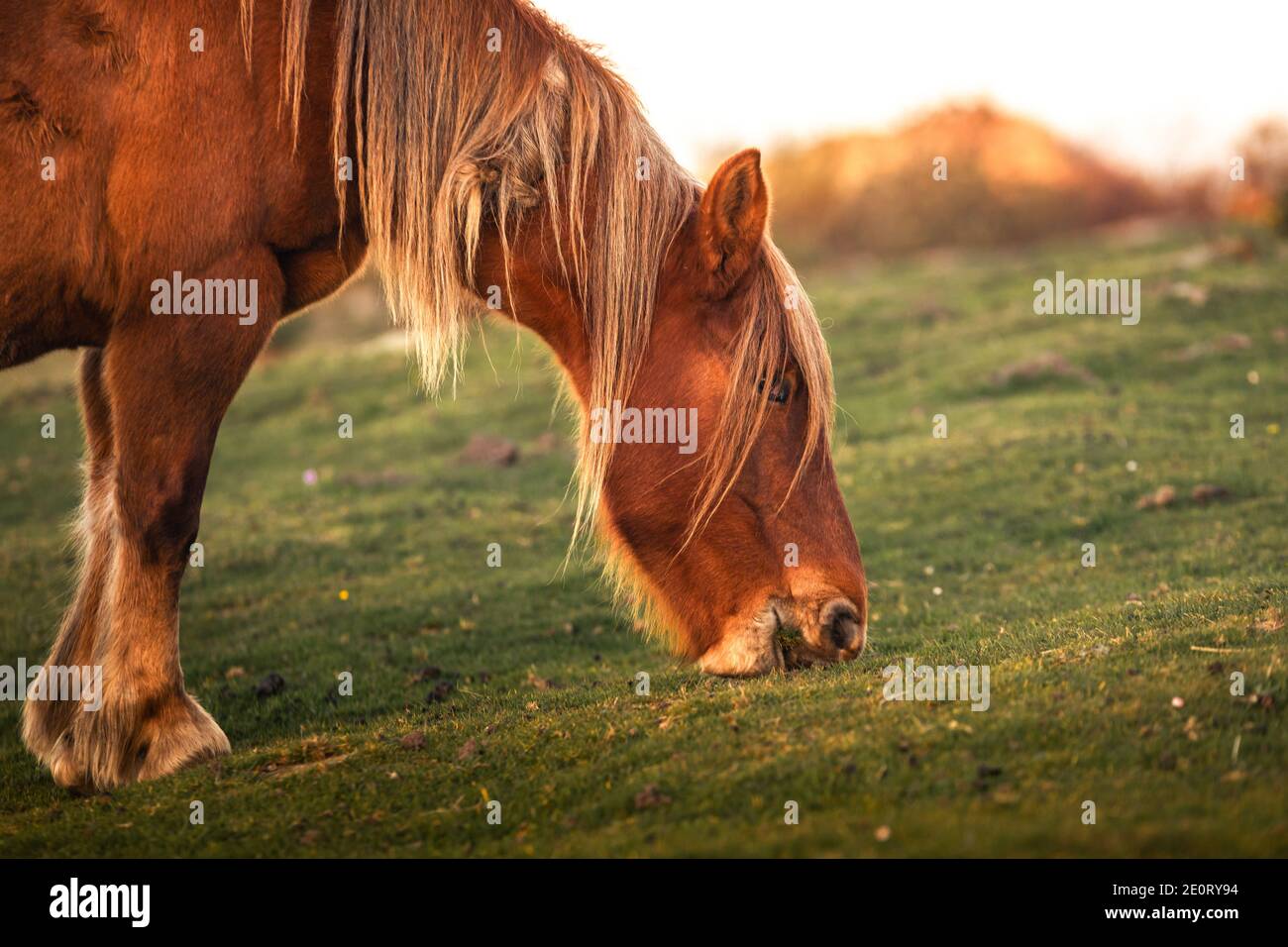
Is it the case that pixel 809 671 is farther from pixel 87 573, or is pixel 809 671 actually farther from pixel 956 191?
pixel 956 191

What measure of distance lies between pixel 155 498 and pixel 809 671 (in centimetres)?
283

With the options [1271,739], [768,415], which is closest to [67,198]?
[768,415]

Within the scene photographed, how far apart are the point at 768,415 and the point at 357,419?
12.2 m

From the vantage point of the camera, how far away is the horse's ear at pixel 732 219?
448 cm

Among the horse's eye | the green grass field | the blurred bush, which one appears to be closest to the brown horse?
the horse's eye

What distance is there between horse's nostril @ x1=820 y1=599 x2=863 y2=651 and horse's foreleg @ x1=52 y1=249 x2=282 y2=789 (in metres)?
2.60

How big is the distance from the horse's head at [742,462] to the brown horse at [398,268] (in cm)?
Answer: 1

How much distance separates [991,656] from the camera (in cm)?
529

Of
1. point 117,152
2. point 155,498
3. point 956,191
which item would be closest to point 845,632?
point 155,498

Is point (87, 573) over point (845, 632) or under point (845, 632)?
over

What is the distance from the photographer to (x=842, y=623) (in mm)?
4645

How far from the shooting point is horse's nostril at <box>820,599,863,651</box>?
4617 mm

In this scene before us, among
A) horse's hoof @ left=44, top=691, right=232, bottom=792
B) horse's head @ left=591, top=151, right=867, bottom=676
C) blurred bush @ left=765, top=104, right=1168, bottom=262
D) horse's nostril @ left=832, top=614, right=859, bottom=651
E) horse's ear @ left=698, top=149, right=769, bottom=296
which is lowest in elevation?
horse's hoof @ left=44, top=691, right=232, bottom=792

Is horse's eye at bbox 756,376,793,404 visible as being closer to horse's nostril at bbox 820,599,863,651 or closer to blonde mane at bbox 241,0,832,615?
blonde mane at bbox 241,0,832,615
